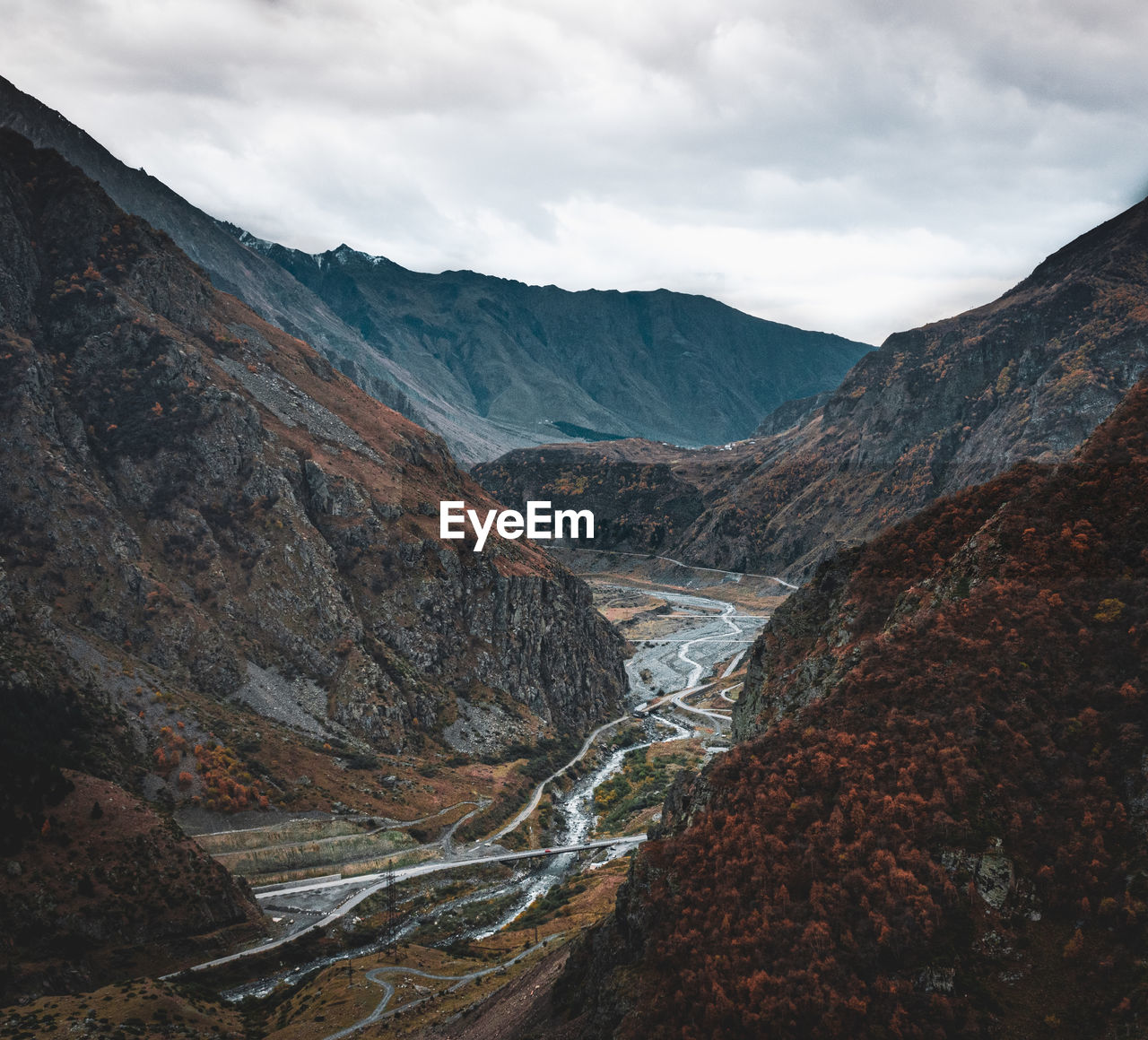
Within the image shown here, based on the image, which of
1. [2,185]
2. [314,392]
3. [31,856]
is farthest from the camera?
[314,392]

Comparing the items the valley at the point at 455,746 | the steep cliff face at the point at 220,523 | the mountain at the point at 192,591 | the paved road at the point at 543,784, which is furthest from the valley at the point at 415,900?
the steep cliff face at the point at 220,523

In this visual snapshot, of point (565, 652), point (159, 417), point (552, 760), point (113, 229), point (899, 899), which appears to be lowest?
point (552, 760)

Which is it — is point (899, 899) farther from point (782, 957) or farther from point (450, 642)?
point (450, 642)

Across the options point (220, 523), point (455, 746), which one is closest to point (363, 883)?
point (455, 746)

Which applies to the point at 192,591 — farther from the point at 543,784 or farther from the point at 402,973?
the point at 402,973

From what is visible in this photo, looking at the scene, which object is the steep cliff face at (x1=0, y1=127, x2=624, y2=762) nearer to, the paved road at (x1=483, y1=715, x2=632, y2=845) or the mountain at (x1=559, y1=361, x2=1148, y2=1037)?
the paved road at (x1=483, y1=715, x2=632, y2=845)

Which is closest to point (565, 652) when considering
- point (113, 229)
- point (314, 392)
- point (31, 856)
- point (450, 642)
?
point (450, 642)

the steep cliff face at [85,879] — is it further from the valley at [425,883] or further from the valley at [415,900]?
the valley at [425,883]
